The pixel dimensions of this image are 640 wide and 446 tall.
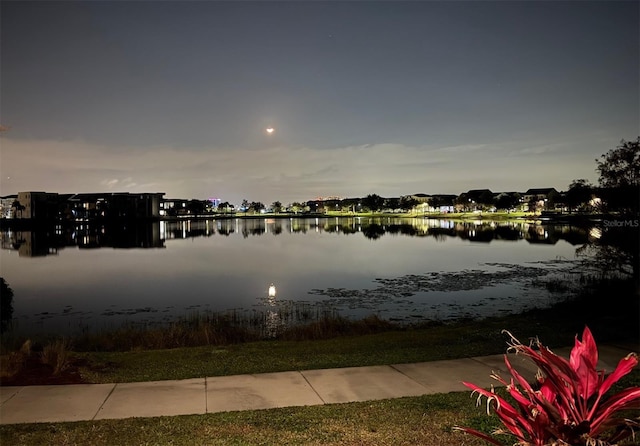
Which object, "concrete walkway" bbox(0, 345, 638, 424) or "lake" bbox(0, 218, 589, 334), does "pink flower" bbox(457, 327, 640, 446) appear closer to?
"concrete walkway" bbox(0, 345, 638, 424)

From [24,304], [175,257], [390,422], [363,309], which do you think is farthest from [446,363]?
[175,257]

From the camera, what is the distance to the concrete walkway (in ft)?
24.6

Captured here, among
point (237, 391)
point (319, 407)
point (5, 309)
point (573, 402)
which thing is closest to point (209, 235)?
point (5, 309)

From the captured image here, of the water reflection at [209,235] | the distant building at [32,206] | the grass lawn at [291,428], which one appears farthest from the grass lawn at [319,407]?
the distant building at [32,206]

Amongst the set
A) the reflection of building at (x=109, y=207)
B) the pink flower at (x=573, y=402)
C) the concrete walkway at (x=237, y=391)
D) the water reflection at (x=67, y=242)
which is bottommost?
the water reflection at (x=67, y=242)

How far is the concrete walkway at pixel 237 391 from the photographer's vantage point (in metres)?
7.51

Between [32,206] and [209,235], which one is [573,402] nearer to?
[209,235]

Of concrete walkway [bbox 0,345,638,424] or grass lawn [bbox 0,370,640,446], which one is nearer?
grass lawn [bbox 0,370,640,446]

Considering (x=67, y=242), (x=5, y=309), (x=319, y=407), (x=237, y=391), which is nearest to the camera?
(x=319, y=407)

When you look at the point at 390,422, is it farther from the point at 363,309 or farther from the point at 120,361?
the point at 363,309

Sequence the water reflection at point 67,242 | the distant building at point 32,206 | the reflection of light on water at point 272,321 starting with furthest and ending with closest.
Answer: the distant building at point 32,206 → the water reflection at point 67,242 → the reflection of light on water at point 272,321

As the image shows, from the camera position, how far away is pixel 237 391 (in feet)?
27.7

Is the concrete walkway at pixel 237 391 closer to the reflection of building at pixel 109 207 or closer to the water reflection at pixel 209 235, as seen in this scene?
the water reflection at pixel 209 235

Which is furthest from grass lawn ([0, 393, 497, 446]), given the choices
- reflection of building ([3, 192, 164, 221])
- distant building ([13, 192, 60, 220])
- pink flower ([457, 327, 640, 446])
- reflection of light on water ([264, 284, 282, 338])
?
reflection of building ([3, 192, 164, 221])
